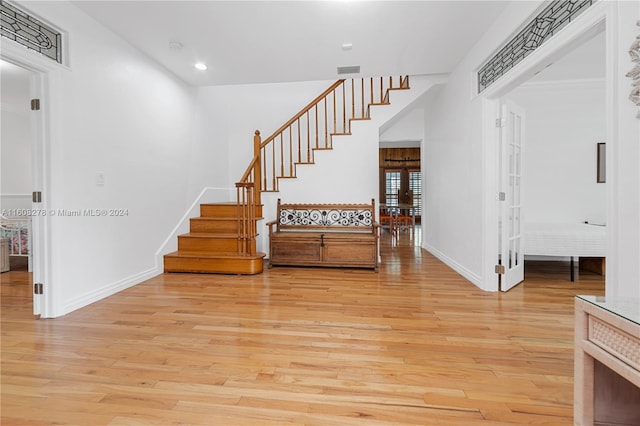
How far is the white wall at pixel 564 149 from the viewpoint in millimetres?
4543

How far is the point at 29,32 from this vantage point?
234cm

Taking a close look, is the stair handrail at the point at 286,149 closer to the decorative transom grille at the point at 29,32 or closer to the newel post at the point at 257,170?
the newel post at the point at 257,170

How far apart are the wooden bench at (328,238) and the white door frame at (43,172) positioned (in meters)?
2.42

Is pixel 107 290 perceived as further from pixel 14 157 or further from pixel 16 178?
pixel 14 157

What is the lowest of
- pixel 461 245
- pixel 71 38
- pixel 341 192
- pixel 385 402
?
pixel 385 402

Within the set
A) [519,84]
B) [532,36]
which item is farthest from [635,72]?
[519,84]

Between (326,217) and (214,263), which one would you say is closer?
(214,263)

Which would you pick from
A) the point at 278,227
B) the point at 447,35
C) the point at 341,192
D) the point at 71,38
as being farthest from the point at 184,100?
the point at 447,35

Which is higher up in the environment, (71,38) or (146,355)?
(71,38)

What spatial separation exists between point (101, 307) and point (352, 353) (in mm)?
2384

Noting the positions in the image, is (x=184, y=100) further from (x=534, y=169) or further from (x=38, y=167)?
(x=534, y=169)

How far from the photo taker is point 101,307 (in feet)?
9.05

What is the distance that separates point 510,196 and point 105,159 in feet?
14.3

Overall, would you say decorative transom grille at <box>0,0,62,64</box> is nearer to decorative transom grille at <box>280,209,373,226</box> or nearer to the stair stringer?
the stair stringer
